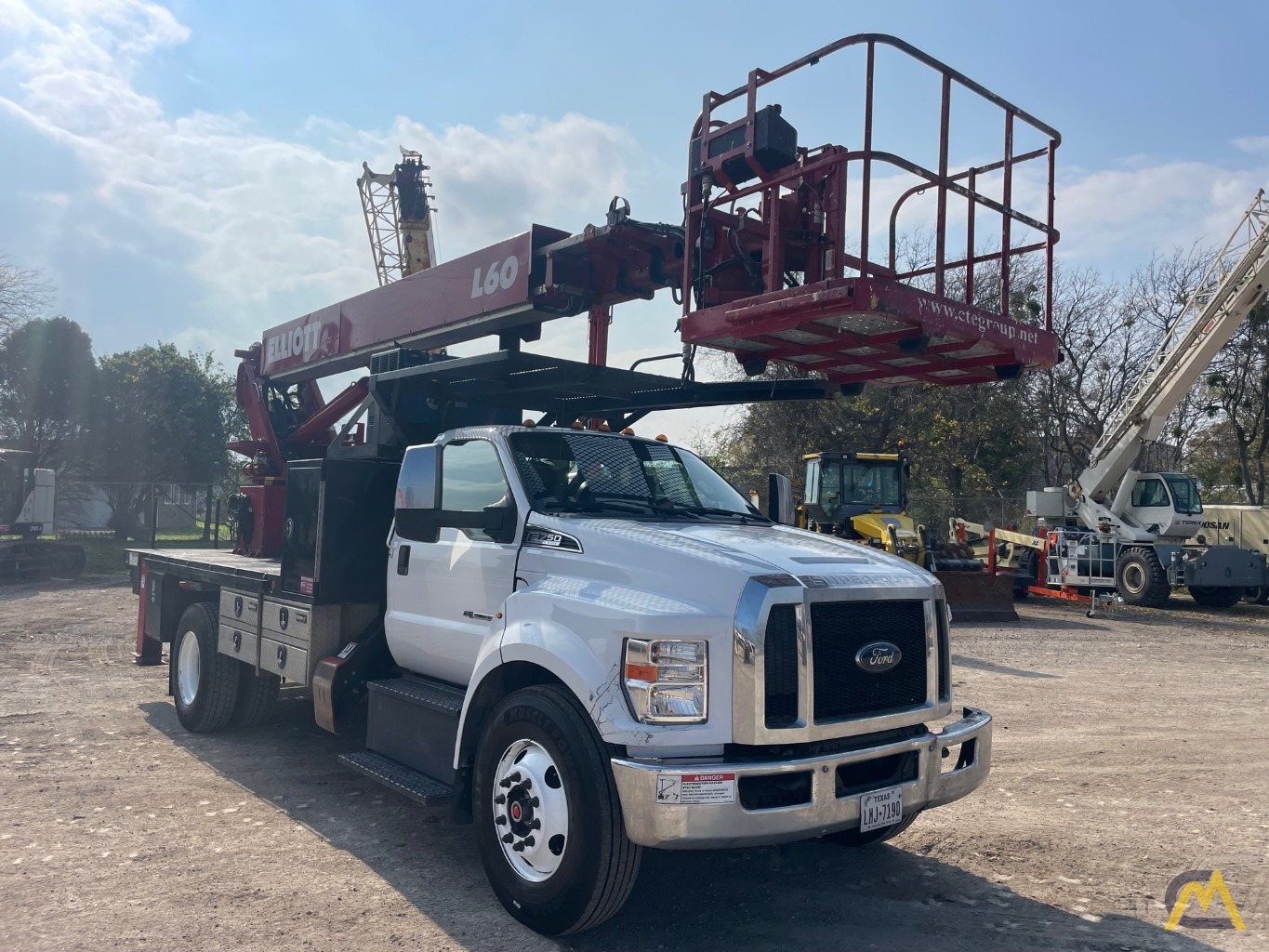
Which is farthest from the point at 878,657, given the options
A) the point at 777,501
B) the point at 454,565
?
the point at 454,565

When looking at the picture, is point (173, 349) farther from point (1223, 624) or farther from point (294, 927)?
point (294, 927)

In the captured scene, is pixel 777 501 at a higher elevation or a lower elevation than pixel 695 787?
higher

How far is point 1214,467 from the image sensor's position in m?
36.1

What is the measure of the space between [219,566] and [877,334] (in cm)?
543

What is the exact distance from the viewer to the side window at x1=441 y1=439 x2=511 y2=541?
5160mm

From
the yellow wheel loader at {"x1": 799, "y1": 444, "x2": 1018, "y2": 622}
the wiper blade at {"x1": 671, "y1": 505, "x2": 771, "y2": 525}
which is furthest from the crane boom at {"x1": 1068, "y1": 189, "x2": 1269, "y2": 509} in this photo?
the wiper blade at {"x1": 671, "y1": 505, "x2": 771, "y2": 525}

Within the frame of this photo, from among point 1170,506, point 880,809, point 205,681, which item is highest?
point 1170,506

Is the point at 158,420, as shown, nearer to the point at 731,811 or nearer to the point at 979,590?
the point at 979,590

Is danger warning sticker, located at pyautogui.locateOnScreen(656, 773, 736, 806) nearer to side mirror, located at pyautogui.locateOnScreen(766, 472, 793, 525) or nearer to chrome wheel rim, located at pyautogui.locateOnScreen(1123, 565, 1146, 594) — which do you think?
side mirror, located at pyautogui.locateOnScreen(766, 472, 793, 525)

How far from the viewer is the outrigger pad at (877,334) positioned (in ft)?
15.2

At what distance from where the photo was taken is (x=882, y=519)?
61.2 ft

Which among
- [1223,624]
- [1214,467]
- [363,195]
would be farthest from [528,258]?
[1214,467]

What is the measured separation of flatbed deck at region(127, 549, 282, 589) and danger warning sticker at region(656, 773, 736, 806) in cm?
393

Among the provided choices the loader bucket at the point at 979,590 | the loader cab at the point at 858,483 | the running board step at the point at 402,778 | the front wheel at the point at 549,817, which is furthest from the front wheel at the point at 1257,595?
the front wheel at the point at 549,817
